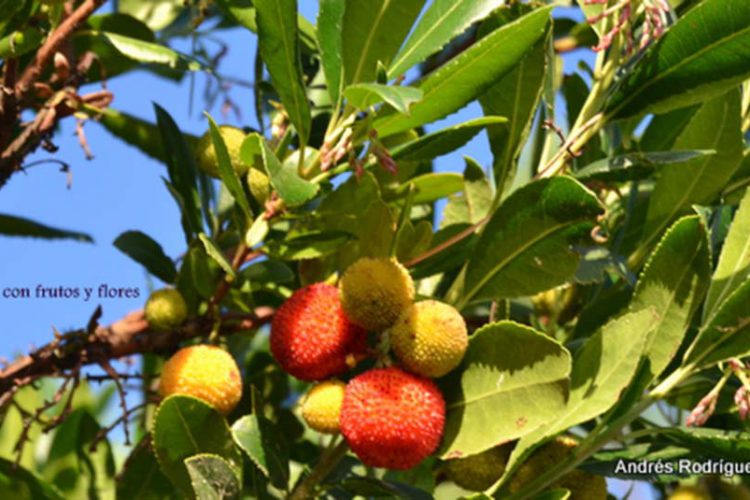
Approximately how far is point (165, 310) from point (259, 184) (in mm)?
213

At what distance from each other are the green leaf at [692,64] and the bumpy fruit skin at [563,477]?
41 centimetres

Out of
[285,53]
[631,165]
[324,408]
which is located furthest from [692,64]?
[324,408]

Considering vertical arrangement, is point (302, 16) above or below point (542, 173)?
above

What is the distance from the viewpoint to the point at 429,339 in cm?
140

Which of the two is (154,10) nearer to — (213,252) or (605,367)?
(213,252)

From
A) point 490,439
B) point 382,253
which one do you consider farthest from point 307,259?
point 490,439

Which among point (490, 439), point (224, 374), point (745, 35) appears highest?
point (745, 35)

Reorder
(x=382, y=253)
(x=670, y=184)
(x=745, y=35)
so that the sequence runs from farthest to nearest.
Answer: (x=670, y=184) → (x=382, y=253) → (x=745, y=35)

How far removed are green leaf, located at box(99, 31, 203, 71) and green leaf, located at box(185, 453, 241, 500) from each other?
1.90ft

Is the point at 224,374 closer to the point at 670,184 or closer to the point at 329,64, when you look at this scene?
the point at 329,64

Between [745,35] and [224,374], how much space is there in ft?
2.34

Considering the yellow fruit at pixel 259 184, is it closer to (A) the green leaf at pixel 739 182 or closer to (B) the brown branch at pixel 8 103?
(B) the brown branch at pixel 8 103

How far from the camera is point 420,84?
4.70ft

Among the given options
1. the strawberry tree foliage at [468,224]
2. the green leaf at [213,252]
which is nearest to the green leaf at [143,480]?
the strawberry tree foliage at [468,224]
